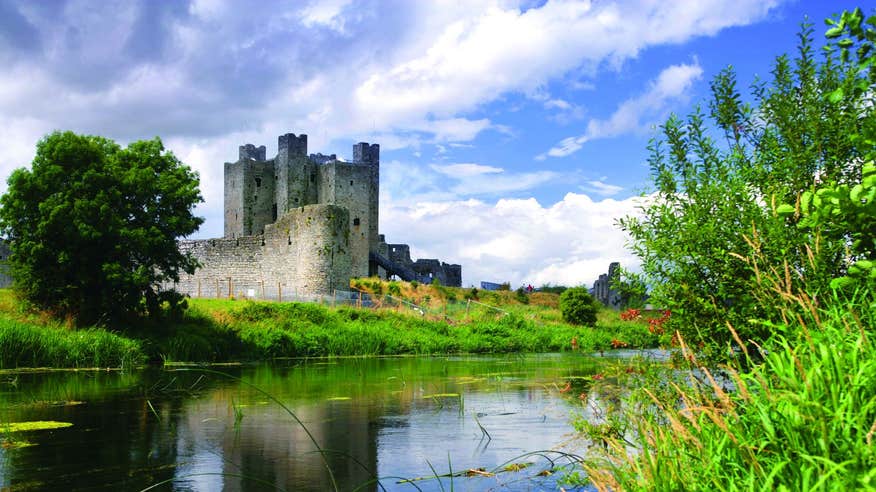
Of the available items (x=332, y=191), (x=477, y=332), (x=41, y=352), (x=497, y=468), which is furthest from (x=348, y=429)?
(x=332, y=191)

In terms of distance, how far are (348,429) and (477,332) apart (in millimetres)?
18925

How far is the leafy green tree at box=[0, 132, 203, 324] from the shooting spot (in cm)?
1909

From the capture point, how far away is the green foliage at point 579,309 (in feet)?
106

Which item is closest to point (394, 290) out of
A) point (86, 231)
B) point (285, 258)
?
point (285, 258)

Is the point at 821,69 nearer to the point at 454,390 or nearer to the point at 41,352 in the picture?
the point at 454,390

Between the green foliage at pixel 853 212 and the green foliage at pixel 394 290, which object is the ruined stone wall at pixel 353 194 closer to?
the green foliage at pixel 394 290

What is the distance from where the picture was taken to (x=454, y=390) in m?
12.5

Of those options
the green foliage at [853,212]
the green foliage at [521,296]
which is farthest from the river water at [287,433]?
the green foliage at [521,296]

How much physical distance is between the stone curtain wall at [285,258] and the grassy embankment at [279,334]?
13.7 feet

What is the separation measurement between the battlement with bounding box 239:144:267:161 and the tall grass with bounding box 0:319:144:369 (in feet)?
142

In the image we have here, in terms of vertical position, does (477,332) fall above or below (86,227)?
below

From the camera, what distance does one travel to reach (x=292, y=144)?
56188 millimetres

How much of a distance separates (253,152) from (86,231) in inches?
1699


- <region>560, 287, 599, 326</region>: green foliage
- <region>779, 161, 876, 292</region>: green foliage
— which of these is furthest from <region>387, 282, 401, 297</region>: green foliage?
<region>779, 161, 876, 292</region>: green foliage
